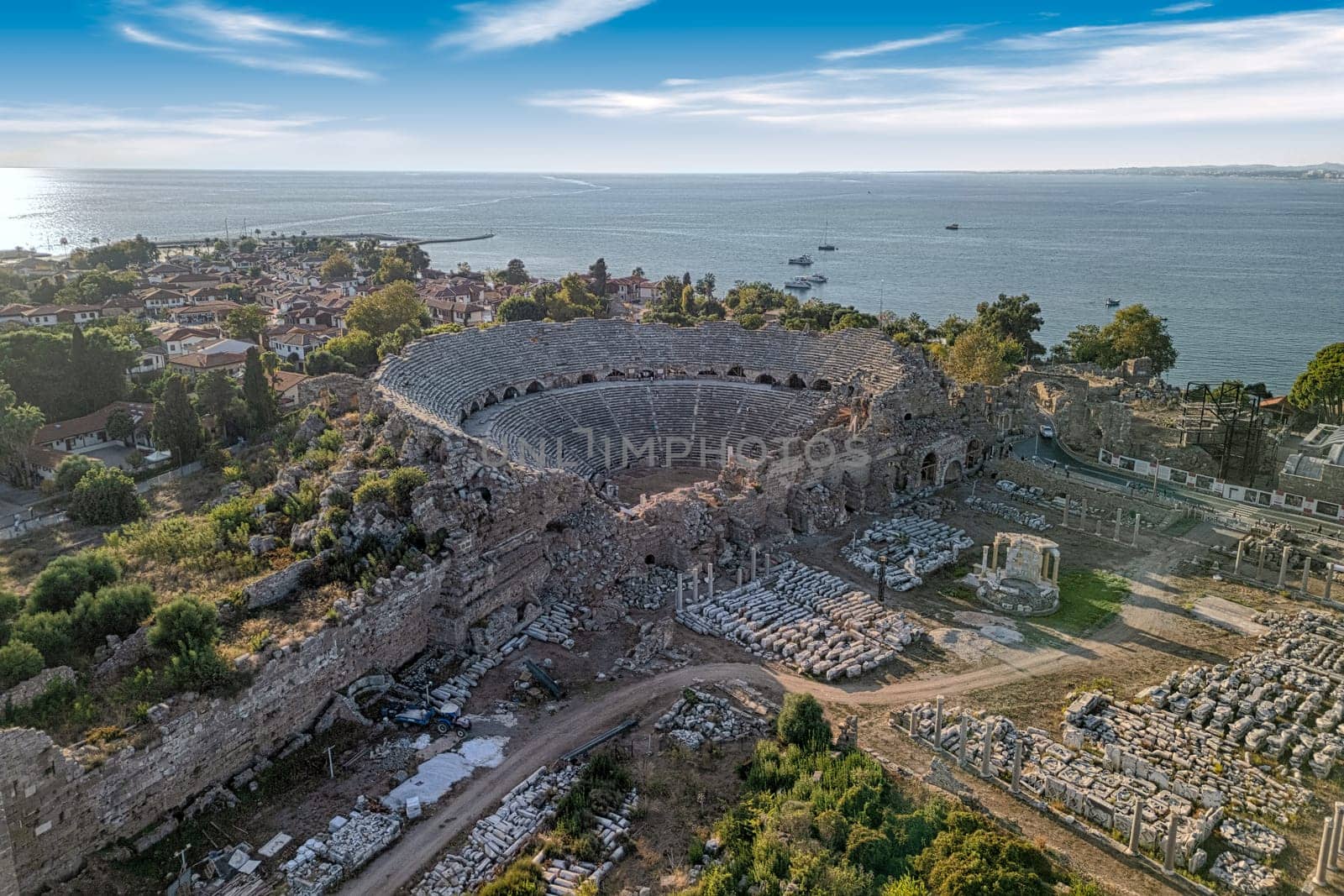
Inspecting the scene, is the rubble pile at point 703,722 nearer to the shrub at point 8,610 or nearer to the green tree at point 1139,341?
the shrub at point 8,610

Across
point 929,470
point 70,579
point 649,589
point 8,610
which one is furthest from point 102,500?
point 929,470

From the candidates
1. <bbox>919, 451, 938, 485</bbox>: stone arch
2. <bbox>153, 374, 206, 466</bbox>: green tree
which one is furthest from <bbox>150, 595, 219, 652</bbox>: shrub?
<bbox>919, 451, 938, 485</bbox>: stone arch

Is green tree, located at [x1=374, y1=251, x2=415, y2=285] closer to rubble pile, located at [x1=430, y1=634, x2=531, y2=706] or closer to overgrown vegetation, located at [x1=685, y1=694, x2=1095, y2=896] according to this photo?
rubble pile, located at [x1=430, y1=634, x2=531, y2=706]

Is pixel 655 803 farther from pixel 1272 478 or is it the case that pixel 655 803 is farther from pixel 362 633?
pixel 1272 478

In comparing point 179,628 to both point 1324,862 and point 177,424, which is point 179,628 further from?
point 1324,862

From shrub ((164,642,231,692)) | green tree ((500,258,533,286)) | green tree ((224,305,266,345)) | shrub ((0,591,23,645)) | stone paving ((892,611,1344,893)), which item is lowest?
stone paving ((892,611,1344,893))

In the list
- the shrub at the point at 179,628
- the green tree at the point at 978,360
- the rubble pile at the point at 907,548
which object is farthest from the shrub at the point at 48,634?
the green tree at the point at 978,360
